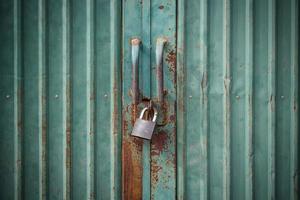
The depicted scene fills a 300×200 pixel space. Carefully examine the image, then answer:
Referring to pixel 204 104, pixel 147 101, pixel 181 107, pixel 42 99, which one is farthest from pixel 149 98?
pixel 42 99

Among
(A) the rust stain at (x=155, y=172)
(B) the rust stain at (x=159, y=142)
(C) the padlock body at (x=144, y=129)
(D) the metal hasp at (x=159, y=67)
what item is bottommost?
(A) the rust stain at (x=155, y=172)

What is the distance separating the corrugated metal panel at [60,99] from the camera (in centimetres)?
150

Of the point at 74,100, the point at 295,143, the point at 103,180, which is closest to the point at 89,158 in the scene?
the point at 103,180

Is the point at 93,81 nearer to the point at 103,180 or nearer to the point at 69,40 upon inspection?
the point at 69,40

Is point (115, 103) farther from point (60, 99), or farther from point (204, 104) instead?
point (204, 104)

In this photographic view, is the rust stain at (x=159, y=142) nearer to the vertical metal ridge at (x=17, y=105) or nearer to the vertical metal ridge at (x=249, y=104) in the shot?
the vertical metal ridge at (x=249, y=104)

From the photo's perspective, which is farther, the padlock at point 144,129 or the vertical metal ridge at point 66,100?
the vertical metal ridge at point 66,100

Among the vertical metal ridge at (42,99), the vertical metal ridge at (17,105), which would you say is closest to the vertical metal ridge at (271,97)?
the vertical metal ridge at (42,99)

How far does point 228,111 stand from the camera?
1.47 meters

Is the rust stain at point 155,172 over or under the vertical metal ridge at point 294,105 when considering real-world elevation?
under

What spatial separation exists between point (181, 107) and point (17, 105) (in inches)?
30.5

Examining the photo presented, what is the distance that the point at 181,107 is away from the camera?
58.4 inches

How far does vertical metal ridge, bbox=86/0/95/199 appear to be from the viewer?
1491mm

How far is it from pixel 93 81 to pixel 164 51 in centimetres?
36
